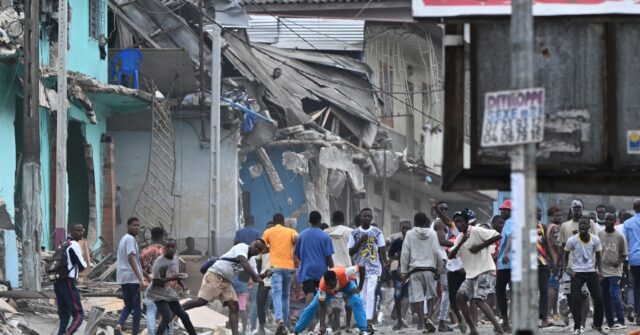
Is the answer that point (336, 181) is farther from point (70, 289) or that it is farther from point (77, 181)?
point (70, 289)

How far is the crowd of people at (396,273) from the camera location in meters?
19.9

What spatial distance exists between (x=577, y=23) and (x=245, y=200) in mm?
22548

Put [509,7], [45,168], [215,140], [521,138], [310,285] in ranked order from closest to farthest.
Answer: [521,138]
[509,7]
[310,285]
[45,168]
[215,140]

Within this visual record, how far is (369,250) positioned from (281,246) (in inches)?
49.4

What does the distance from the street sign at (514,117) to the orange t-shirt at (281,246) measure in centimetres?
1116

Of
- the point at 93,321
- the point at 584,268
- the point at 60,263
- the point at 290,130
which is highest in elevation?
the point at 290,130

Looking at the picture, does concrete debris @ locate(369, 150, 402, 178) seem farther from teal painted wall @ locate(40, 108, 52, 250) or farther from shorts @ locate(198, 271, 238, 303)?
shorts @ locate(198, 271, 238, 303)

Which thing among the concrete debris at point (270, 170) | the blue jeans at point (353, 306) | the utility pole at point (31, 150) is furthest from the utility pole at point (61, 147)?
the concrete debris at point (270, 170)

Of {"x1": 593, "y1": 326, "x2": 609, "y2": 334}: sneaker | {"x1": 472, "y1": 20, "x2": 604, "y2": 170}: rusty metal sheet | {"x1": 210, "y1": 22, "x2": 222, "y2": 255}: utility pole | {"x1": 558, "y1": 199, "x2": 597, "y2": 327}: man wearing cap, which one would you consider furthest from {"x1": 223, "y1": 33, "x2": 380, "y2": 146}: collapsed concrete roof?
{"x1": 472, "y1": 20, "x2": 604, "y2": 170}: rusty metal sheet

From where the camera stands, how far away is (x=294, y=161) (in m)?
34.6

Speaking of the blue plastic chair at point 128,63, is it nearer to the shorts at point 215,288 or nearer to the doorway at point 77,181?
the doorway at point 77,181

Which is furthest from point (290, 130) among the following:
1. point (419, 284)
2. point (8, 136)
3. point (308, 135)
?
point (419, 284)

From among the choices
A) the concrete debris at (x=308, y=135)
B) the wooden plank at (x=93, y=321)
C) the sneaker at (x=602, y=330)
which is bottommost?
the sneaker at (x=602, y=330)

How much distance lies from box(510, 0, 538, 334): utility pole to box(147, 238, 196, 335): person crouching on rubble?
903 cm
